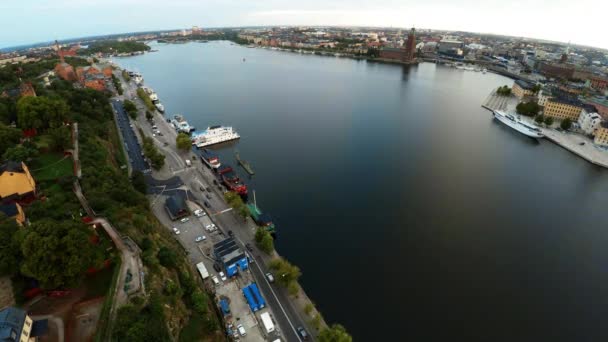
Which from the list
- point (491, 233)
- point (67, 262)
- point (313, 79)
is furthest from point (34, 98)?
point (313, 79)

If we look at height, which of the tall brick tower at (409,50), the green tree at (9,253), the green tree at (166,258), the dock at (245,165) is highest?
the tall brick tower at (409,50)

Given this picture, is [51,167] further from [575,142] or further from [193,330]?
[575,142]

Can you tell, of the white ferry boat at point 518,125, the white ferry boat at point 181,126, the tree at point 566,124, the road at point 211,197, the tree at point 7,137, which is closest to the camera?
the road at point 211,197

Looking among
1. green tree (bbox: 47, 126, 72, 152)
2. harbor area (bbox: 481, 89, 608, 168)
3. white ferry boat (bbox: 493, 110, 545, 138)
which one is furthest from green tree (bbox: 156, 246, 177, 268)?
white ferry boat (bbox: 493, 110, 545, 138)

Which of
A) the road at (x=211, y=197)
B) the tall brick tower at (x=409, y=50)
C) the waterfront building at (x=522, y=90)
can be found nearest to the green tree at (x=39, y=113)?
the road at (x=211, y=197)

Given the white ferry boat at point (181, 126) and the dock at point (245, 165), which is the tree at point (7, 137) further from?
the dock at point (245, 165)

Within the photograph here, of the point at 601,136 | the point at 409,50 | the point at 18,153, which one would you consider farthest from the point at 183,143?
the point at 409,50
